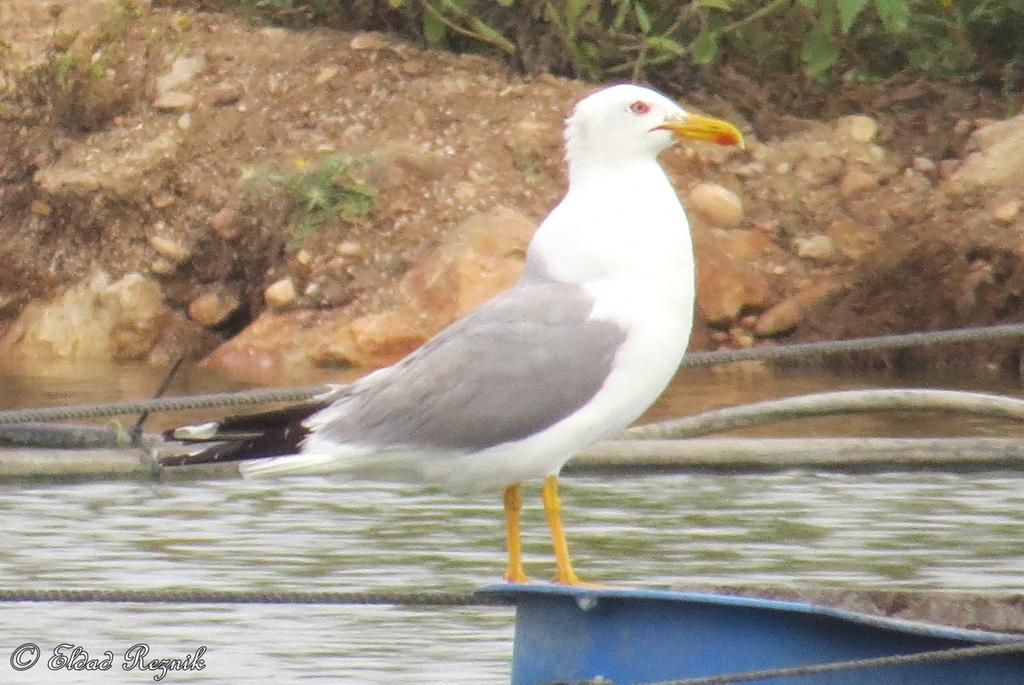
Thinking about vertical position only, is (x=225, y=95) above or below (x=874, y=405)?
below

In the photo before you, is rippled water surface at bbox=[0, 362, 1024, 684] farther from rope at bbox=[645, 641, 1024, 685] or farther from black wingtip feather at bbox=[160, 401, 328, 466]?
rope at bbox=[645, 641, 1024, 685]

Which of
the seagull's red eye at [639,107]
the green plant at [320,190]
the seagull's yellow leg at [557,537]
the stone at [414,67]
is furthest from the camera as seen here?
the stone at [414,67]

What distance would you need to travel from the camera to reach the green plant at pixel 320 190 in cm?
1189

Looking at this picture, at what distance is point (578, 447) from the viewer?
4.63 metres

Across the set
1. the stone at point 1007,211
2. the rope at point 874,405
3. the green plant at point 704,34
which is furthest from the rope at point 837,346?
the green plant at point 704,34

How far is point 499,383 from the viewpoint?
4.58m

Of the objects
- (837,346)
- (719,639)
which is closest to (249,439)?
(719,639)

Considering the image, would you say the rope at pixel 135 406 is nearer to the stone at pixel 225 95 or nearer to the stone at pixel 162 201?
the stone at pixel 162 201

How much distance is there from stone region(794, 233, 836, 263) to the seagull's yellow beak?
6623mm

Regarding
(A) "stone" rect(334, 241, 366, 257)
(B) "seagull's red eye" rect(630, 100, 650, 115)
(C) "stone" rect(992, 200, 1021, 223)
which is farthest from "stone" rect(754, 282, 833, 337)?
(B) "seagull's red eye" rect(630, 100, 650, 115)

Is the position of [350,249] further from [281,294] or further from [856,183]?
[856,183]

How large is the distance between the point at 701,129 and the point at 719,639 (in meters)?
1.25

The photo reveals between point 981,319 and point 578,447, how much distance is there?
6413 mm

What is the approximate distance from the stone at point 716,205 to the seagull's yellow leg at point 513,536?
23.1 feet
